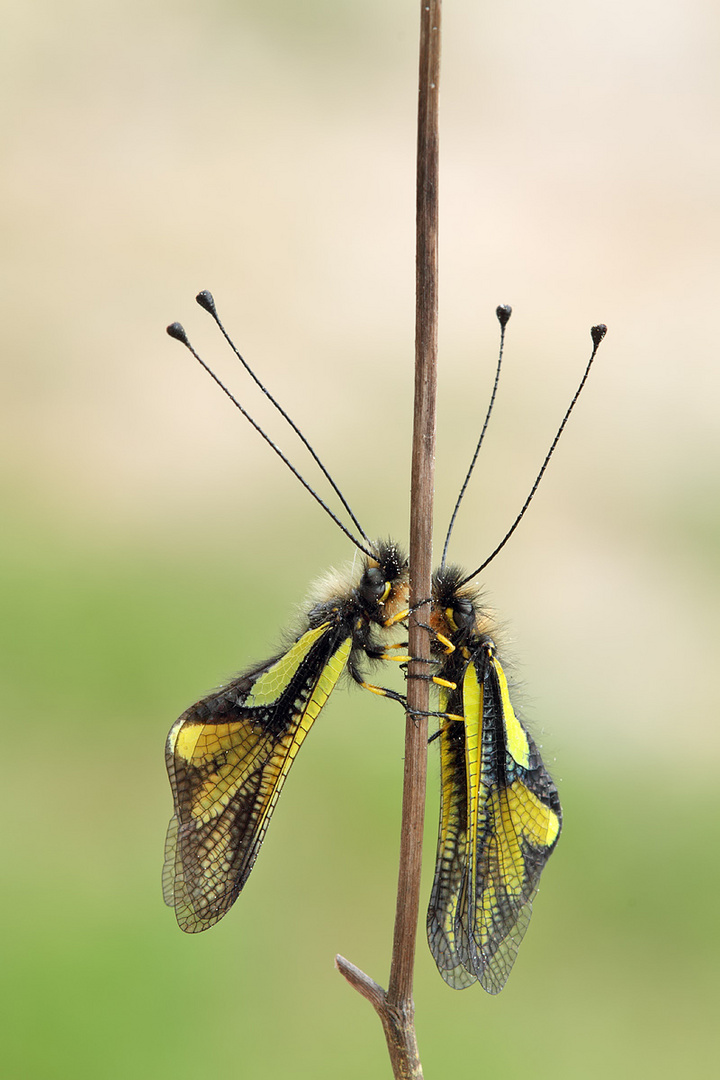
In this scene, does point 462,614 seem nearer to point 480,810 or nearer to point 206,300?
point 480,810

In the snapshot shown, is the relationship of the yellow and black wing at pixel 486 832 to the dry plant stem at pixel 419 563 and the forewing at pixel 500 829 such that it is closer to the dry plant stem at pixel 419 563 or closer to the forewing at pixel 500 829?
the forewing at pixel 500 829

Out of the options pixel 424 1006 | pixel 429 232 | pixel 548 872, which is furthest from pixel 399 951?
pixel 548 872

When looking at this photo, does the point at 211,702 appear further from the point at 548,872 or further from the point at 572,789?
the point at 572,789

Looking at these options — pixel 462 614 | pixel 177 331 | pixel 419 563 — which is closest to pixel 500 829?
pixel 462 614

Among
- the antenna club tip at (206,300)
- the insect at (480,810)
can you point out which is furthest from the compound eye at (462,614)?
the antenna club tip at (206,300)

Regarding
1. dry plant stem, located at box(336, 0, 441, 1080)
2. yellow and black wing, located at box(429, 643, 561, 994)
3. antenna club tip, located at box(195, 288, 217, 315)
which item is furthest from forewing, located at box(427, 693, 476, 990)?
antenna club tip, located at box(195, 288, 217, 315)
